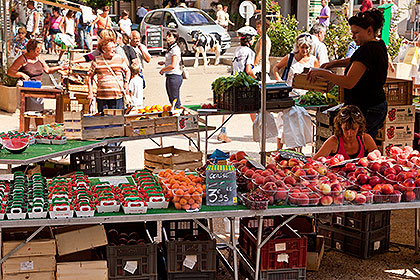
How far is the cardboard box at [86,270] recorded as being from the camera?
4.76 metres

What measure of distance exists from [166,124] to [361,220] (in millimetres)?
2639

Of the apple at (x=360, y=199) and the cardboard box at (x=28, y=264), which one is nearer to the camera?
the cardboard box at (x=28, y=264)

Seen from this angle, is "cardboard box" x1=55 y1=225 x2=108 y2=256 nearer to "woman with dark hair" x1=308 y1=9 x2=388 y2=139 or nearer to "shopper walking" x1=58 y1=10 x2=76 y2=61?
"woman with dark hair" x1=308 y1=9 x2=388 y2=139

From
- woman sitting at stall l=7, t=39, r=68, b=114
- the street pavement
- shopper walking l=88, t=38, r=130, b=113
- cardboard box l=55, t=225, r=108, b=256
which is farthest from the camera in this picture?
the street pavement

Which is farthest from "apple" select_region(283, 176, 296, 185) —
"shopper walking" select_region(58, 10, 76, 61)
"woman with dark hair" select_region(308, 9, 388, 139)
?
"shopper walking" select_region(58, 10, 76, 61)

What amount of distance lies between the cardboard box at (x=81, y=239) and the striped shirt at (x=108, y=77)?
402 centimetres

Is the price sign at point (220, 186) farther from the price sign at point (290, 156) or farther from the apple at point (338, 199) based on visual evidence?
the price sign at point (290, 156)

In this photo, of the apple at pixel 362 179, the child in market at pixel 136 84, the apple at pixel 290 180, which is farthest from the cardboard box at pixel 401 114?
the child in market at pixel 136 84

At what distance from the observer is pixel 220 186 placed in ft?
15.7

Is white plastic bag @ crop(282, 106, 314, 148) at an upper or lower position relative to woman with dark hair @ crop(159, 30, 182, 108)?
lower

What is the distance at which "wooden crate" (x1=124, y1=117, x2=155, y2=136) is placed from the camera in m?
7.37

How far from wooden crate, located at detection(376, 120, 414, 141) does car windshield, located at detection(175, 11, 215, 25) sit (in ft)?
52.8

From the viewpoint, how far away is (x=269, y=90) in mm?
8164

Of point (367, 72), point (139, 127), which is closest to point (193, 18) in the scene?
point (139, 127)
